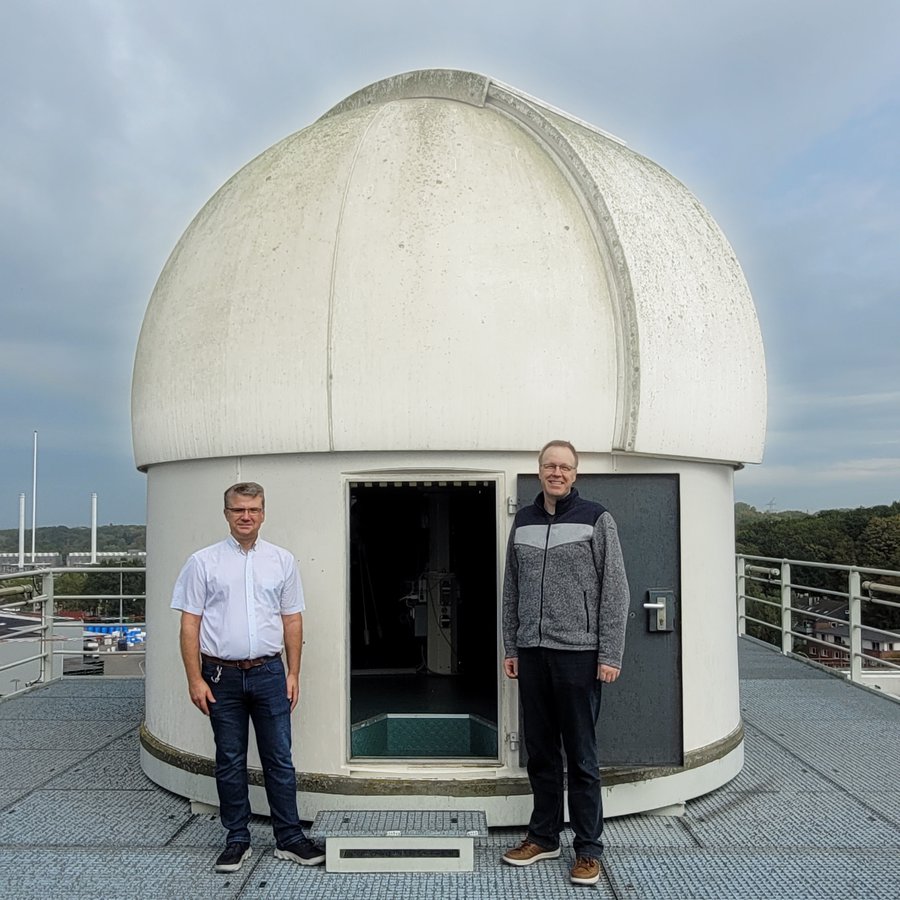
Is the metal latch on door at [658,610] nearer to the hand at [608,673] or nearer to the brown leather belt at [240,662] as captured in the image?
the hand at [608,673]

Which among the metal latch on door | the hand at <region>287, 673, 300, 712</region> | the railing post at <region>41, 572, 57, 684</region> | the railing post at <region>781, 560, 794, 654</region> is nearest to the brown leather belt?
the hand at <region>287, 673, 300, 712</region>

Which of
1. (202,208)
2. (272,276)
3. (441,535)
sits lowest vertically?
(441,535)

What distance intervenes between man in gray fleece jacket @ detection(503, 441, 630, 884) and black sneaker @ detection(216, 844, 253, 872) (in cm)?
137

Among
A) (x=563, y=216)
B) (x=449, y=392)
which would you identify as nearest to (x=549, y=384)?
(x=449, y=392)

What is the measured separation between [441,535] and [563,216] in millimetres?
3675

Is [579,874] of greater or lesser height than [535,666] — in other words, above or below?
below

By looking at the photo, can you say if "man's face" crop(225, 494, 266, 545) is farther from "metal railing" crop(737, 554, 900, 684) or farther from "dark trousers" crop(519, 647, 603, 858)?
"metal railing" crop(737, 554, 900, 684)

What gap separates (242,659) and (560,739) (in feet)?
5.55

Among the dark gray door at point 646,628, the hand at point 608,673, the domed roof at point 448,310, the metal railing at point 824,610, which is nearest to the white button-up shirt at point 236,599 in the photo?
the domed roof at point 448,310

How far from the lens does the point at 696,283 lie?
5.58 meters

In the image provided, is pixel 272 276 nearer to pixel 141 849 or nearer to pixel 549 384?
pixel 549 384

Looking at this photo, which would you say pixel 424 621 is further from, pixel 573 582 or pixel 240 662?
pixel 573 582

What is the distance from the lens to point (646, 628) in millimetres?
5215

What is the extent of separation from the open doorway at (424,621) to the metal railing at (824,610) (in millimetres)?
3135
